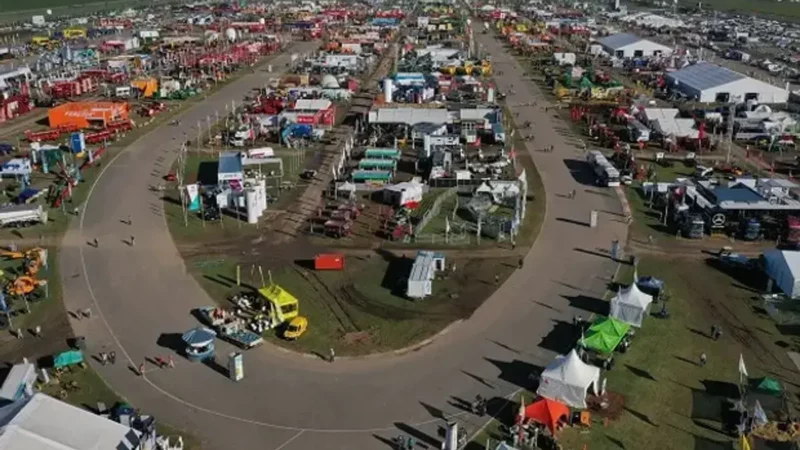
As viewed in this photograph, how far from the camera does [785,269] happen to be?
74.6 ft

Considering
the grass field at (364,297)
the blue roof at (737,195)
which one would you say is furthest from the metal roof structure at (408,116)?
the grass field at (364,297)

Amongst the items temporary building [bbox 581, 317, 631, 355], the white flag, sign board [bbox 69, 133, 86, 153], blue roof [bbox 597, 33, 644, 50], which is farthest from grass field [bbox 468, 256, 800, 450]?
blue roof [bbox 597, 33, 644, 50]

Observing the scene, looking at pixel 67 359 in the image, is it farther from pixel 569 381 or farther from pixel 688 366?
pixel 688 366

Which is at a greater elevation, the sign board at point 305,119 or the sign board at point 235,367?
the sign board at point 305,119

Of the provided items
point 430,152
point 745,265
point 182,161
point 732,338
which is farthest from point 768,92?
point 182,161

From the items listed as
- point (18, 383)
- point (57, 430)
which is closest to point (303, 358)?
point (57, 430)

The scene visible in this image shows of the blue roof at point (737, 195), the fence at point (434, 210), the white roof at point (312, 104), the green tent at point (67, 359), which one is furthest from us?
the white roof at point (312, 104)

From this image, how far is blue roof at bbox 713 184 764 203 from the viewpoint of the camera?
28.7 m

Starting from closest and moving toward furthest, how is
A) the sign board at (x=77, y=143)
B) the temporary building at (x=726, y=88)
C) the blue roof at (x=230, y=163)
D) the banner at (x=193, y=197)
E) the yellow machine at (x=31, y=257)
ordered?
1. the yellow machine at (x=31, y=257)
2. the banner at (x=193, y=197)
3. the blue roof at (x=230, y=163)
4. the sign board at (x=77, y=143)
5. the temporary building at (x=726, y=88)

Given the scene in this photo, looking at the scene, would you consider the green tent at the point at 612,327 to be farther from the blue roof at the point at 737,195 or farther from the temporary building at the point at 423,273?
the blue roof at the point at 737,195

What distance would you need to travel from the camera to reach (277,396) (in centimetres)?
1723

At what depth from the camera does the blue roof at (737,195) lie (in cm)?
2867

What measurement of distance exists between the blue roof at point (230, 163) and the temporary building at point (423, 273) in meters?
11.4

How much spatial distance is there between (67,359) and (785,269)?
70.4ft
